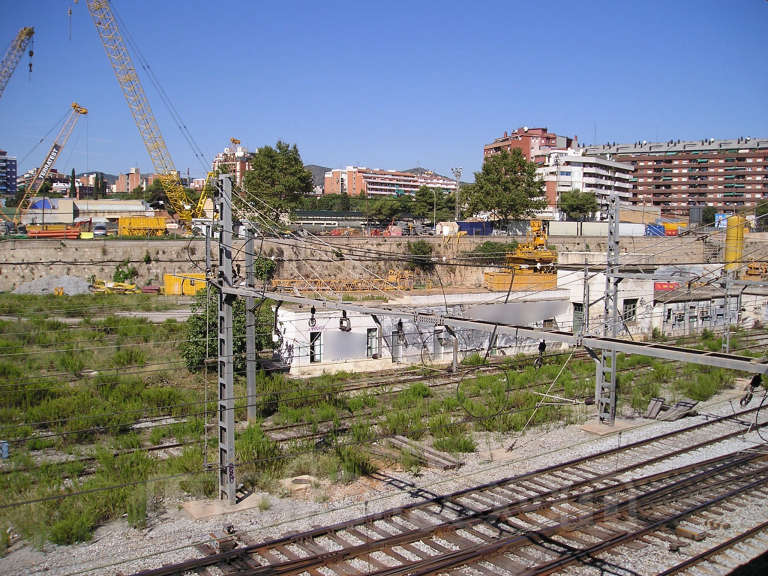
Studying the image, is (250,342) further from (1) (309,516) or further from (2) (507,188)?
(2) (507,188)

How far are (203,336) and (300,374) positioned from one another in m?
2.41

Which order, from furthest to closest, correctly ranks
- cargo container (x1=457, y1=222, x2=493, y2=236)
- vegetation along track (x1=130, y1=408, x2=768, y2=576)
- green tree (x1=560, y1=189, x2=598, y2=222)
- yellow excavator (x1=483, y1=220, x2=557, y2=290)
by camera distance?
1. green tree (x1=560, y1=189, x2=598, y2=222)
2. cargo container (x1=457, y1=222, x2=493, y2=236)
3. yellow excavator (x1=483, y1=220, x2=557, y2=290)
4. vegetation along track (x1=130, y1=408, x2=768, y2=576)

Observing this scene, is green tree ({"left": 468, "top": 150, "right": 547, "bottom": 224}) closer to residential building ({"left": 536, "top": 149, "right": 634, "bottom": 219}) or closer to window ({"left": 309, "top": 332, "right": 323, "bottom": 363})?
residential building ({"left": 536, "top": 149, "right": 634, "bottom": 219})

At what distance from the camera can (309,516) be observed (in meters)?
7.37

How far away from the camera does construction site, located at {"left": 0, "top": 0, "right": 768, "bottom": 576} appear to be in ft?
21.1

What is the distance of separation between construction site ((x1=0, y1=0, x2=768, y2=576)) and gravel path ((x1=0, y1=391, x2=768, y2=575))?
0.04 m

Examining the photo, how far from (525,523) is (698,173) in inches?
3006

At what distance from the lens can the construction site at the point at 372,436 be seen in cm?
642

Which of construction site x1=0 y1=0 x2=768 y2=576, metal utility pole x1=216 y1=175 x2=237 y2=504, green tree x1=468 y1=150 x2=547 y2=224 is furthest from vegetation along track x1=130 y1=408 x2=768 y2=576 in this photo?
green tree x1=468 y1=150 x2=547 y2=224

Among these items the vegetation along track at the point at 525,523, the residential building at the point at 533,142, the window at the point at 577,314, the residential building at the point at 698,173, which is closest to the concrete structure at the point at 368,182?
the residential building at the point at 533,142

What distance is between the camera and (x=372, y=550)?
253 inches

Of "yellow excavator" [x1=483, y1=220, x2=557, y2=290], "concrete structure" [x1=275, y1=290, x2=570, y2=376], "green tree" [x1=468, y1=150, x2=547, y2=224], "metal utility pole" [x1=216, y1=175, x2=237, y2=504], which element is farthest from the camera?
"green tree" [x1=468, y1=150, x2=547, y2=224]

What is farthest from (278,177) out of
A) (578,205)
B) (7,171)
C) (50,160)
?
(7,171)

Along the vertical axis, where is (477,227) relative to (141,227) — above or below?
above
